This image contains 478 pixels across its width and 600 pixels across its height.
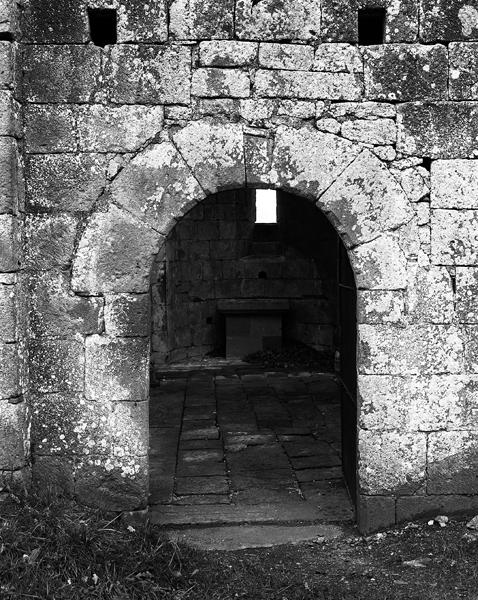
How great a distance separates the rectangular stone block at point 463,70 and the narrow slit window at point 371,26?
473mm

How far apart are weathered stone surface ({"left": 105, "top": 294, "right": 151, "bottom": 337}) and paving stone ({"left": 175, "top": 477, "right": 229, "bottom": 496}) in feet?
5.46

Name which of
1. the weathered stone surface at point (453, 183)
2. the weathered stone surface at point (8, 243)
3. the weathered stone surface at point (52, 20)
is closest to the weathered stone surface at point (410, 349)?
the weathered stone surface at point (453, 183)

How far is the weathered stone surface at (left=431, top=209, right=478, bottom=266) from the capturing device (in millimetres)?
4434

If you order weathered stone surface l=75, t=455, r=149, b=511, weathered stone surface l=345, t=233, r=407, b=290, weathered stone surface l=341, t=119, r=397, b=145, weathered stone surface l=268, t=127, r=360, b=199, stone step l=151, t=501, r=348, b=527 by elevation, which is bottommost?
stone step l=151, t=501, r=348, b=527

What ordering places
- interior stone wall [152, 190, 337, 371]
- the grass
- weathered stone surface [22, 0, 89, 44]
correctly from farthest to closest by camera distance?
1. interior stone wall [152, 190, 337, 371]
2. weathered stone surface [22, 0, 89, 44]
3. the grass

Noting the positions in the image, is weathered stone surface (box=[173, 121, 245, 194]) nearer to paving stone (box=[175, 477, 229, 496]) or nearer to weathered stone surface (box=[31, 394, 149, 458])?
weathered stone surface (box=[31, 394, 149, 458])

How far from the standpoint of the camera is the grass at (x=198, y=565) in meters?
3.56

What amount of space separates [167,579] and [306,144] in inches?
108

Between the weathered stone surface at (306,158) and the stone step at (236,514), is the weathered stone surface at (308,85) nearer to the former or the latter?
the weathered stone surface at (306,158)

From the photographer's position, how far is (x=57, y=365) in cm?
438

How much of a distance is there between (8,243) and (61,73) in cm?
114

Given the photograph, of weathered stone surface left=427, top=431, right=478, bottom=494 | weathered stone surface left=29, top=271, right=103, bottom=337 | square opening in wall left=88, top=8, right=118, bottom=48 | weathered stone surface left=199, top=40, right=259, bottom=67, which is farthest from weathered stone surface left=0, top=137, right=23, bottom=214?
weathered stone surface left=427, top=431, right=478, bottom=494

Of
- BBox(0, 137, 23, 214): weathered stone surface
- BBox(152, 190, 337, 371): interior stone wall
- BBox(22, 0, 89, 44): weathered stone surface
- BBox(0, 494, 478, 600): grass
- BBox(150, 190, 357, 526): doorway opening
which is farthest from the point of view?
BBox(152, 190, 337, 371): interior stone wall

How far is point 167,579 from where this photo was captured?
12.4 ft
